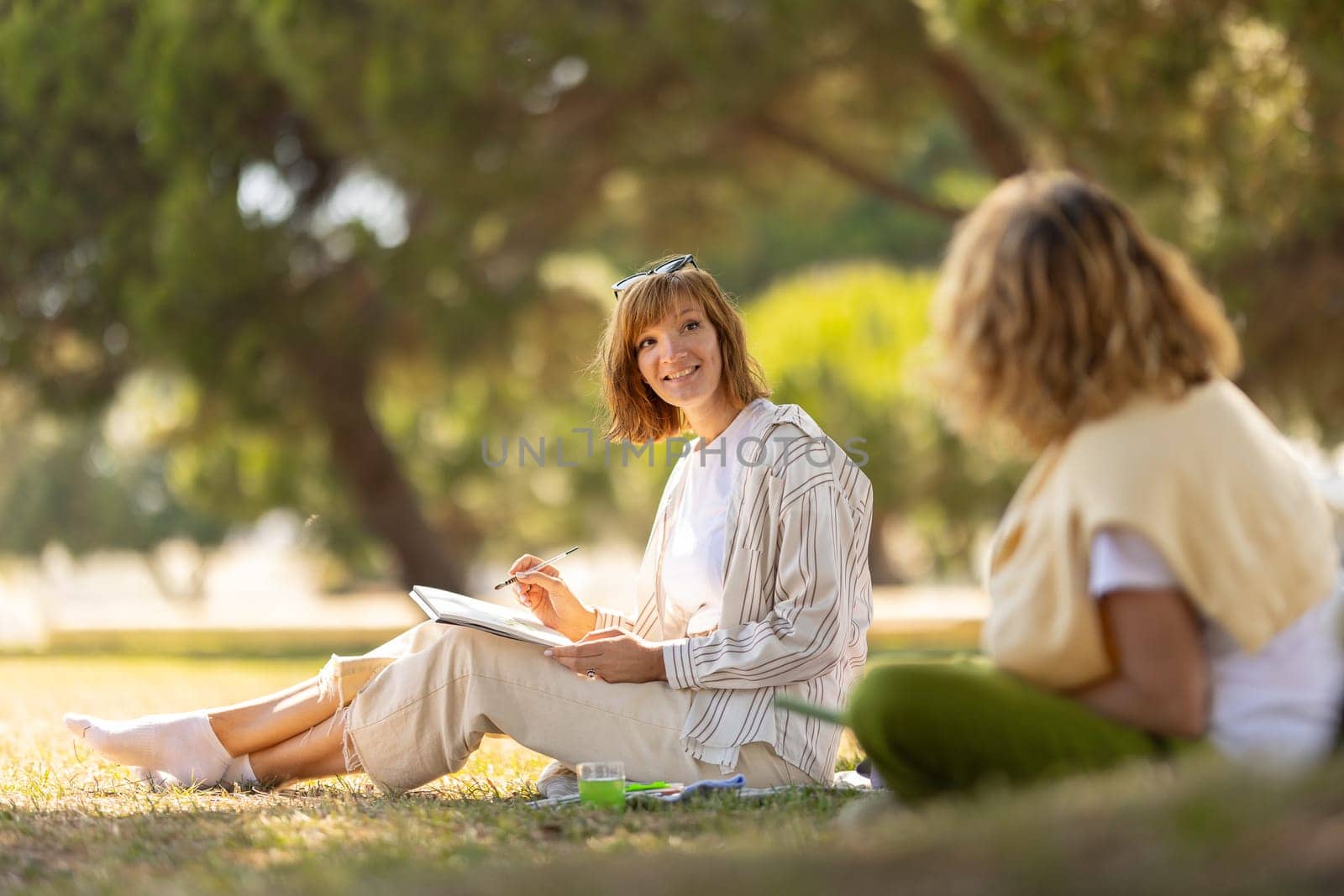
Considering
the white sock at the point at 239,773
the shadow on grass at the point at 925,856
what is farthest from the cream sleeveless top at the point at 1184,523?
the white sock at the point at 239,773

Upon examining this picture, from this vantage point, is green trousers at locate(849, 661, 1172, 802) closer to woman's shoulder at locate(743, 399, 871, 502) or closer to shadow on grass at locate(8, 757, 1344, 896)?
shadow on grass at locate(8, 757, 1344, 896)

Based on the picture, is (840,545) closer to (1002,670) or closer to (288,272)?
(1002,670)

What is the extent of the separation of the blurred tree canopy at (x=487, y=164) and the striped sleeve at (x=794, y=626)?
5198 mm

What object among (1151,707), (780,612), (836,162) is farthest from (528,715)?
(836,162)

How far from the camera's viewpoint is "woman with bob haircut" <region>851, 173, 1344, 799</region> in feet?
6.91

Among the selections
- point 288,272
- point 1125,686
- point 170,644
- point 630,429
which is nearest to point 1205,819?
point 1125,686

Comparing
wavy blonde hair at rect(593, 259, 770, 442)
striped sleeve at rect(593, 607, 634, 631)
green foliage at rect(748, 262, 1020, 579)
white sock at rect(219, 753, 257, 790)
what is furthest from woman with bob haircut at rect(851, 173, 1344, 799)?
green foliage at rect(748, 262, 1020, 579)

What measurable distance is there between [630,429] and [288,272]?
8344 mm

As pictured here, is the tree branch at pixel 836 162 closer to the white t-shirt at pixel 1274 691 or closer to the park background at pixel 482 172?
the park background at pixel 482 172

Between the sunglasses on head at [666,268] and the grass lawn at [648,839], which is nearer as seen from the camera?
the grass lawn at [648,839]

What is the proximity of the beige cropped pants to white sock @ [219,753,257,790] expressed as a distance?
1.31 ft

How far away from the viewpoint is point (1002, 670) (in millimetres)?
2338

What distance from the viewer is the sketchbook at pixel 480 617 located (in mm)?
3277

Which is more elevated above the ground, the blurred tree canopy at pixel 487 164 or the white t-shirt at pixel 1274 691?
the blurred tree canopy at pixel 487 164
